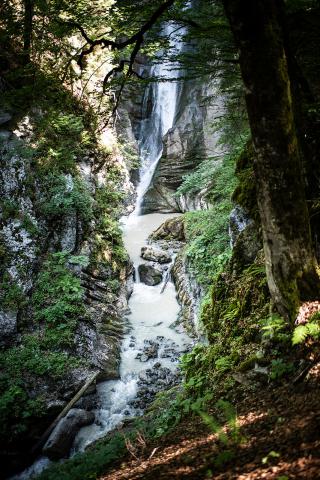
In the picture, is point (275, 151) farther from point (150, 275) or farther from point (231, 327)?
point (150, 275)

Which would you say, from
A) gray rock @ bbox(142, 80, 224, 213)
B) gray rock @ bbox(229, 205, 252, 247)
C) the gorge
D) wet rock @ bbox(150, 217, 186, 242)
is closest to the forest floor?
the gorge

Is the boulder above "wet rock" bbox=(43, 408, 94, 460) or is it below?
above

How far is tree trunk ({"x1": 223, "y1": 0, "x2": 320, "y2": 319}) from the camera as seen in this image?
11.0 ft

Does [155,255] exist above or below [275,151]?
below

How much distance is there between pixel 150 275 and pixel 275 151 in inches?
435

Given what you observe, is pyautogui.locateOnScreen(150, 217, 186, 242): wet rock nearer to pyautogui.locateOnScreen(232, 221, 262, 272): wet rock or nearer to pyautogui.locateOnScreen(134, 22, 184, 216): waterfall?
pyautogui.locateOnScreen(134, 22, 184, 216): waterfall

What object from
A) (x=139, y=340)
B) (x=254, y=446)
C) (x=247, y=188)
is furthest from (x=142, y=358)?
(x=254, y=446)

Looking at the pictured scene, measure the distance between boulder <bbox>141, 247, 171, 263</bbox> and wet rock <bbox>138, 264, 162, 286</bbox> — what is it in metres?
0.56

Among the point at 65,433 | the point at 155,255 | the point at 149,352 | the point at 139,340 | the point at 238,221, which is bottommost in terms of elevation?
the point at 65,433

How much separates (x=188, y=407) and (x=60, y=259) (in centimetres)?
755

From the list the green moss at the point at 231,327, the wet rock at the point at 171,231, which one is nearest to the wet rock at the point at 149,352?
the green moss at the point at 231,327

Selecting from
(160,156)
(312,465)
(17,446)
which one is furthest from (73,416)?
(160,156)

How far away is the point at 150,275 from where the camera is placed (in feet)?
46.9

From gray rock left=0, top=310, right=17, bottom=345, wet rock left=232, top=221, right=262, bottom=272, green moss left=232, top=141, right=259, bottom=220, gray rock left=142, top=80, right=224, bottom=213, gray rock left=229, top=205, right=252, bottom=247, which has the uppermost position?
gray rock left=142, top=80, right=224, bottom=213
